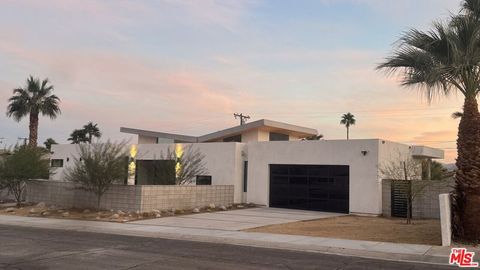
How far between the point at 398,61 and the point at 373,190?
37.3 ft

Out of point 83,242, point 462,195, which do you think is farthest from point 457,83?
point 83,242

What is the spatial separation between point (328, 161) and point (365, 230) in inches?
367

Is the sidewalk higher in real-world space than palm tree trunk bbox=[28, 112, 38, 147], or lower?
lower

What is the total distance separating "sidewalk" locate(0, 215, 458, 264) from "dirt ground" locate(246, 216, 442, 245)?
0.94m

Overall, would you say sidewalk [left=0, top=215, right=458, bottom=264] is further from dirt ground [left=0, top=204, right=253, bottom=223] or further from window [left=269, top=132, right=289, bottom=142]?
window [left=269, top=132, right=289, bottom=142]

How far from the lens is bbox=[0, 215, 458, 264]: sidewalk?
1225cm

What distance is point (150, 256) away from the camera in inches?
466

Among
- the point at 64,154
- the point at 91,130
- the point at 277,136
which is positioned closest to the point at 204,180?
A: the point at 277,136

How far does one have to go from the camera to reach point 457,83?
564 inches

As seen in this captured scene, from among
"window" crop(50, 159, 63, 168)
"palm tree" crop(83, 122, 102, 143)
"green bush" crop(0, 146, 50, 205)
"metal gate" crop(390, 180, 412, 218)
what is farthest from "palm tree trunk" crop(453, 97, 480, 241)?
"palm tree" crop(83, 122, 102, 143)

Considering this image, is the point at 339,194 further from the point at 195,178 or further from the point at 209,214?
the point at 195,178

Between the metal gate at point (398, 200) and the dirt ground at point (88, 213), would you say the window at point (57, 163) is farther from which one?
the metal gate at point (398, 200)

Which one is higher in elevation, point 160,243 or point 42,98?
point 42,98

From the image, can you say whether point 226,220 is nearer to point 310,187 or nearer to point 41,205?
point 310,187
